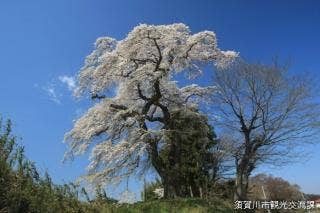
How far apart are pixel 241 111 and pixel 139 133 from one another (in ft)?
18.5

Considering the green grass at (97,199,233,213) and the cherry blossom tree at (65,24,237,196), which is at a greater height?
the cherry blossom tree at (65,24,237,196)

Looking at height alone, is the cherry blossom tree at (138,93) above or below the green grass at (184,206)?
above

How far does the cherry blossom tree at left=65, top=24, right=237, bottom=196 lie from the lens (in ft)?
70.6

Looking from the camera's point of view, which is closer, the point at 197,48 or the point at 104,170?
the point at 104,170

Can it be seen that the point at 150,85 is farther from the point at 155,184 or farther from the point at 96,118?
the point at 155,184

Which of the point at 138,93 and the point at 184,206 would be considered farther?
the point at 138,93

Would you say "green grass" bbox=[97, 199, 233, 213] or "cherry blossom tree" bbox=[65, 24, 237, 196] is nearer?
"green grass" bbox=[97, 199, 233, 213]

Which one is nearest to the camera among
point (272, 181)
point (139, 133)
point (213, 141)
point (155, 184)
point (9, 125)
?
point (9, 125)

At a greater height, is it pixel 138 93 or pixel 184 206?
pixel 138 93

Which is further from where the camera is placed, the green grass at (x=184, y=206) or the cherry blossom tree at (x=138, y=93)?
the cherry blossom tree at (x=138, y=93)

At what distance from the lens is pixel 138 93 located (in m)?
22.9

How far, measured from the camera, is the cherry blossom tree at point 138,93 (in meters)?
21.5

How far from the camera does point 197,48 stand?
23359 mm

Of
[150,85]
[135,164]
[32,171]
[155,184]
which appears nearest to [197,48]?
[150,85]
